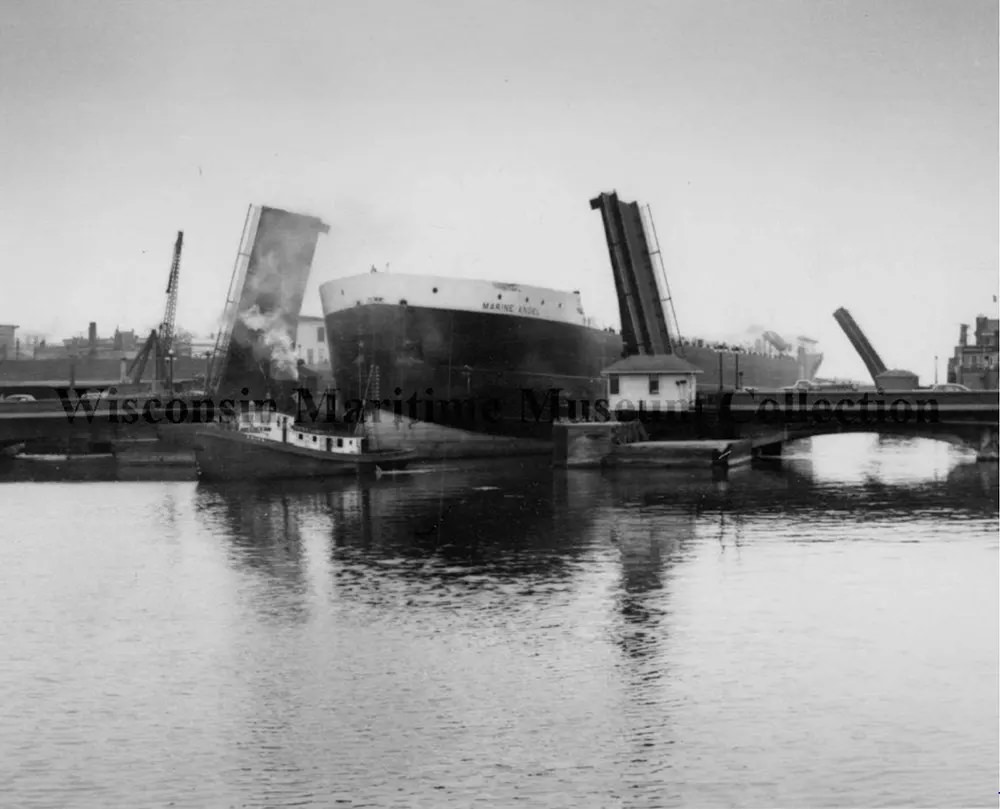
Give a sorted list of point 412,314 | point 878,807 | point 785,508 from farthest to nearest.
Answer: point 412,314, point 785,508, point 878,807

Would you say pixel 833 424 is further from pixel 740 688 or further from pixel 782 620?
pixel 740 688

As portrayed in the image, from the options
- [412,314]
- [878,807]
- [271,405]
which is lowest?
[878,807]

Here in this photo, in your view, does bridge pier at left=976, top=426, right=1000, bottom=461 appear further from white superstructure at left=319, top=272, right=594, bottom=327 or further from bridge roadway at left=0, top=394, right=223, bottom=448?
bridge roadway at left=0, top=394, right=223, bottom=448

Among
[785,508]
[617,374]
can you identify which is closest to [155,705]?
[785,508]

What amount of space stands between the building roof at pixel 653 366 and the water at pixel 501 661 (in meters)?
19.9

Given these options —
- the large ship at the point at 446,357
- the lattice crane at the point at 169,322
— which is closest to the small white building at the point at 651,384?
the large ship at the point at 446,357

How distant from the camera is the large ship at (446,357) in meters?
Result: 54.7

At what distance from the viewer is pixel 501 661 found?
15.7m

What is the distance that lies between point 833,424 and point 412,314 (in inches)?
746

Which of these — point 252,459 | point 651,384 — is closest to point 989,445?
point 651,384

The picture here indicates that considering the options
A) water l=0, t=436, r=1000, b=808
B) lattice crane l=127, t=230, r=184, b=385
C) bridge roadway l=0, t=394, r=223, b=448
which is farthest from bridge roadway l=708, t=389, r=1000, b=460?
lattice crane l=127, t=230, r=184, b=385

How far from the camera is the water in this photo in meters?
11.7

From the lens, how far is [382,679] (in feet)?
48.9

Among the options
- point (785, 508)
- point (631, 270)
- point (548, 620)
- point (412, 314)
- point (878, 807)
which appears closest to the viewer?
point (878, 807)
